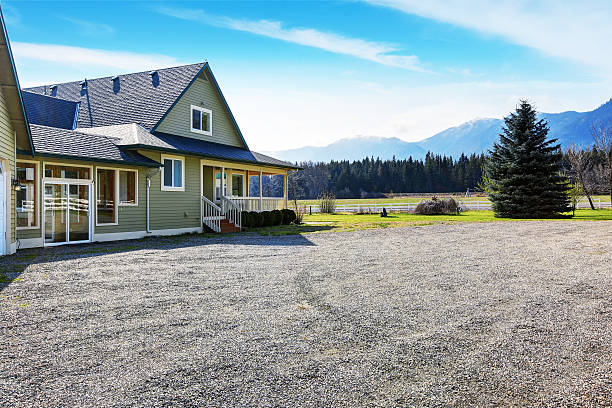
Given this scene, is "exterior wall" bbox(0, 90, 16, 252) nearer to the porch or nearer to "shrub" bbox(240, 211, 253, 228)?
the porch

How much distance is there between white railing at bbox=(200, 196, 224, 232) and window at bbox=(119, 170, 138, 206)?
3.37 metres

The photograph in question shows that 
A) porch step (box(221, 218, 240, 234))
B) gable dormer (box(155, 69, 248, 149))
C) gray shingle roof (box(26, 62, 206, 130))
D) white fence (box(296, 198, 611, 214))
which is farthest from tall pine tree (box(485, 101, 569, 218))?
gray shingle roof (box(26, 62, 206, 130))

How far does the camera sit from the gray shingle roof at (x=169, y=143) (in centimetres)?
1524

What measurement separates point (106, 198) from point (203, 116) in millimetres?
7323

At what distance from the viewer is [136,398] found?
304 cm

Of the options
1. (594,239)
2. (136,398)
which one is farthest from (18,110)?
(594,239)

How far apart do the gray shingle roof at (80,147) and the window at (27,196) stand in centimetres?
72

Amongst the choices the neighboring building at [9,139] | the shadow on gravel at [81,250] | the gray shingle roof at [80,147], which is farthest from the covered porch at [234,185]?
the neighboring building at [9,139]

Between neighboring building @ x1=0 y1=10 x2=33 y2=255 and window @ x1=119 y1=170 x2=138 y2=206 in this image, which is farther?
window @ x1=119 y1=170 x2=138 y2=206

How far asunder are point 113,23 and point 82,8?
4.87 ft

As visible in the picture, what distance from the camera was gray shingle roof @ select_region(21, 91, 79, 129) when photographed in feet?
58.6

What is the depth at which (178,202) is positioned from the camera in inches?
660

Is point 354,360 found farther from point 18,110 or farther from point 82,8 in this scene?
point 82,8

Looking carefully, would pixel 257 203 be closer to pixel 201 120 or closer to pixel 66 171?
pixel 201 120
